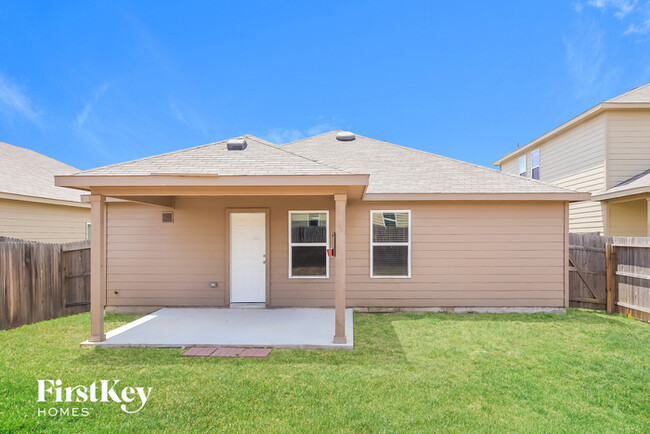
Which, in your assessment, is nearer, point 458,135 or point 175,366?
point 175,366

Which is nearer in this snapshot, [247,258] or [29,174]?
[247,258]

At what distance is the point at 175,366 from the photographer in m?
4.07

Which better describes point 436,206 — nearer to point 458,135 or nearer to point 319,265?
point 319,265

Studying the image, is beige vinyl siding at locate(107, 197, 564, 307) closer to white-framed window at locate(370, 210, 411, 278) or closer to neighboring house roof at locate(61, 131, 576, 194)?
white-framed window at locate(370, 210, 411, 278)

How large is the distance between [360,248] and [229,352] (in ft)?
11.1

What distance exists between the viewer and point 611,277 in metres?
7.07

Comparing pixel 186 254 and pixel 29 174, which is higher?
pixel 29 174

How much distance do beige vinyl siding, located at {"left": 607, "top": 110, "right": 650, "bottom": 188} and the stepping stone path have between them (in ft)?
33.9

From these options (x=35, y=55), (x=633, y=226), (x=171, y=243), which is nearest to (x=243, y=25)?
(x=35, y=55)

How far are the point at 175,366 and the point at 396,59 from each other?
14.4 meters

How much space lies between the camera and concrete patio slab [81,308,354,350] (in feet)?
15.9

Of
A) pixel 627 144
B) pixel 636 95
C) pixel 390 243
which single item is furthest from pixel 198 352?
pixel 636 95

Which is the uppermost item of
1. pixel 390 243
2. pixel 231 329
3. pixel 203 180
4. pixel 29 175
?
pixel 29 175

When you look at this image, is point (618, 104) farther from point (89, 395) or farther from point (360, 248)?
point (89, 395)
